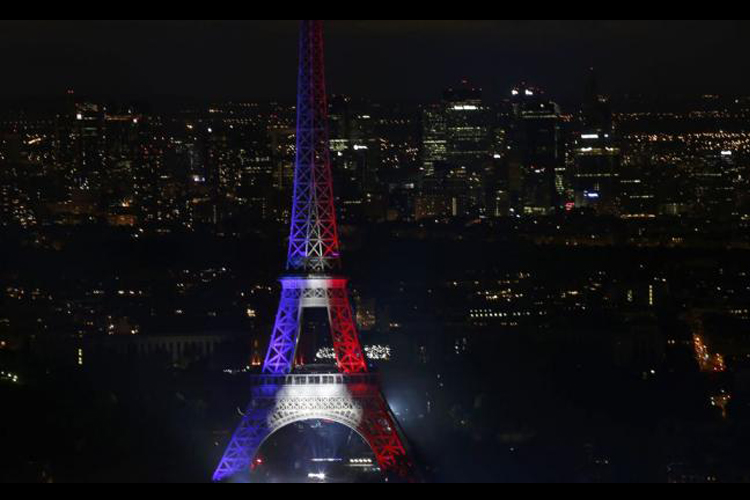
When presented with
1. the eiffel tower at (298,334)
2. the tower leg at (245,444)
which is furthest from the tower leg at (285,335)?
the tower leg at (245,444)

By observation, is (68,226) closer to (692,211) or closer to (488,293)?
(488,293)

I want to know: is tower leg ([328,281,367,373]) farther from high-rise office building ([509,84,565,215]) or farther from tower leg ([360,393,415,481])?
high-rise office building ([509,84,565,215])

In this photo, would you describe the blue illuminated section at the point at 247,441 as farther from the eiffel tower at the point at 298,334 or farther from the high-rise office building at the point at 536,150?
the high-rise office building at the point at 536,150

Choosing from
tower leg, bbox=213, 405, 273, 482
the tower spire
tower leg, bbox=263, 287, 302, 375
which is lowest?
tower leg, bbox=213, 405, 273, 482

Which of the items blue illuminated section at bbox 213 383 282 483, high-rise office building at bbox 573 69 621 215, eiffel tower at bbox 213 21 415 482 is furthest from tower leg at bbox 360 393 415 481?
high-rise office building at bbox 573 69 621 215

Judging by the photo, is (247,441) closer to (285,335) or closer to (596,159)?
(285,335)

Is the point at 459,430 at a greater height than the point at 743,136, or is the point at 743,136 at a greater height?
the point at 743,136

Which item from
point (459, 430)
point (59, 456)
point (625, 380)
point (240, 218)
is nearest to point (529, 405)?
point (459, 430)
